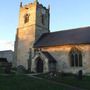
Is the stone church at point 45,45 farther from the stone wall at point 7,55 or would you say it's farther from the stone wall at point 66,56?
the stone wall at point 7,55

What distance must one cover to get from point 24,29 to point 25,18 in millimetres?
2682

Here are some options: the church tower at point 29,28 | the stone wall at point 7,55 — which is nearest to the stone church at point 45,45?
the church tower at point 29,28

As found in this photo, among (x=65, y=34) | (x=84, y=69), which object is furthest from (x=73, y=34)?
(x=84, y=69)

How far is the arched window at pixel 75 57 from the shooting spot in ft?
117

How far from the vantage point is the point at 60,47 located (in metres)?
37.9

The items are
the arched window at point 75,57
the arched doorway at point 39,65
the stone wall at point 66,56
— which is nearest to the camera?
the stone wall at point 66,56

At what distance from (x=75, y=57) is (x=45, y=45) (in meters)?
6.59

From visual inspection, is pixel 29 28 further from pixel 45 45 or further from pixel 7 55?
pixel 7 55

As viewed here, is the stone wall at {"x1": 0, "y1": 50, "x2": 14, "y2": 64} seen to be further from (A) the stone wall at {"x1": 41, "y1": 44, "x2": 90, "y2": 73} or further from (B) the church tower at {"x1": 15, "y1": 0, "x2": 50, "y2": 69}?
(A) the stone wall at {"x1": 41, "y1": 44, "x2": 90, "y2": 73}

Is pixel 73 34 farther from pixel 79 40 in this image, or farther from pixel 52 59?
pixel 52 59

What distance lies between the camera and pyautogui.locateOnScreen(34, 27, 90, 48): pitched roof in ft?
119

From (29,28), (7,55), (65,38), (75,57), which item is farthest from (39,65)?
(7,55)

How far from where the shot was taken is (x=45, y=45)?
3997 centimetres

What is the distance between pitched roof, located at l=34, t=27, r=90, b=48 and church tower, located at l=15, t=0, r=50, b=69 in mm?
1816
